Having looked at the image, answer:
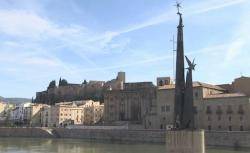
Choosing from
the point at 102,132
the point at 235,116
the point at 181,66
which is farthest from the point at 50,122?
the point at 181,66

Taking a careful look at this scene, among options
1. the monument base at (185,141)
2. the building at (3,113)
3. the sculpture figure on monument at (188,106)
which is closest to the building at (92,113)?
the building at (3,113)

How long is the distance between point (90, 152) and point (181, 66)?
42.5 metres

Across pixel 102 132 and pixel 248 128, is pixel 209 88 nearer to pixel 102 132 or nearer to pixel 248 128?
pixel 248 128

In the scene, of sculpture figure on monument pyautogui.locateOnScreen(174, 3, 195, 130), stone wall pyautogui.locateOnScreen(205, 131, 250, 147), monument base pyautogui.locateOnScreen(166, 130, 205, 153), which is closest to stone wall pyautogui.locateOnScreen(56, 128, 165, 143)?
stone wall pyautogui.locateOnScreen(205, 131, 250, 147)

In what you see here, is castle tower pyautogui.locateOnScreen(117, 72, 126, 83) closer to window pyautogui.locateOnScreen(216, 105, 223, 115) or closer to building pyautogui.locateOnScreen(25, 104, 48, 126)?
building pyautogui.locateOnScreen(25, 104, 48, 126)

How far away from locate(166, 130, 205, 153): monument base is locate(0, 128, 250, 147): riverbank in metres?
48.1

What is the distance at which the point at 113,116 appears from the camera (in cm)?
11369

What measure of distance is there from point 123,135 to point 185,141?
67.8 metres

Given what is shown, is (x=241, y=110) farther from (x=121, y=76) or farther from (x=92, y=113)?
(x=121, y=76)

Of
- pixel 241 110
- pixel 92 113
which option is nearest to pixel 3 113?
pixel 92 113

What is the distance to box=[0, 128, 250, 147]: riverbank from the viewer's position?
6456 cm

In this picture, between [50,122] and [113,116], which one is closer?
[113,116]

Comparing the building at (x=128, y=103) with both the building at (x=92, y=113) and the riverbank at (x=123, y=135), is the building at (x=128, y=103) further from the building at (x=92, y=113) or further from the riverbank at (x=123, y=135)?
the building at (x=92, y=113)

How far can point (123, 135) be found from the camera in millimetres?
84625
